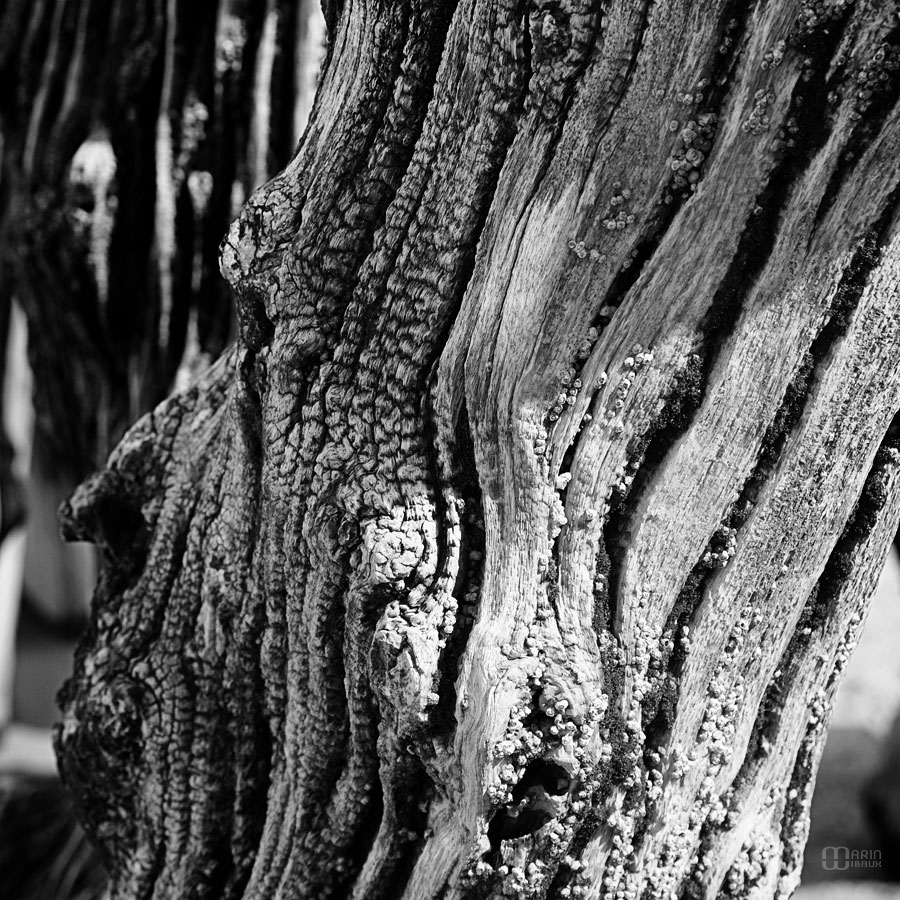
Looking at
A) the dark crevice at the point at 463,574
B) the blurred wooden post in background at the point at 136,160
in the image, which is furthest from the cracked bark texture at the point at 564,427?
the blurred wooden post in background at the point at 136,160

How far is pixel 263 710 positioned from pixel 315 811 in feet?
0.46

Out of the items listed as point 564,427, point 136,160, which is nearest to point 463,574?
point 564,427

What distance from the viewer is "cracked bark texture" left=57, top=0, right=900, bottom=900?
101 cm

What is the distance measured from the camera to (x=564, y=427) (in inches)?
43.1

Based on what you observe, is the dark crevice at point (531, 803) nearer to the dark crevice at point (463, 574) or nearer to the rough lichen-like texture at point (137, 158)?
the dark crevice at point (463, 574)

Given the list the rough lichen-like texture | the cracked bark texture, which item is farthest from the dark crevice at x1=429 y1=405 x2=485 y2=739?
the rough lichen-like texture

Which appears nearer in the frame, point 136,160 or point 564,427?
point 564,427

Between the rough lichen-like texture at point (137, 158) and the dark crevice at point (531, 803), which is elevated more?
the rough lichen-like texture at point (137, 158)

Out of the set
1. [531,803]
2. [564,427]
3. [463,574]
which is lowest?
[531,803]

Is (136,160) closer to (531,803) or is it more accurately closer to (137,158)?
(137,158)

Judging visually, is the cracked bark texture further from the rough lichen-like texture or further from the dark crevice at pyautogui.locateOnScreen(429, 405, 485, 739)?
the rough lichen-like texture

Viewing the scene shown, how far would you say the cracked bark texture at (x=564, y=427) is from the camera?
3.33 ft

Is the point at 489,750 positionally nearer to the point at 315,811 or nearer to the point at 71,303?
the point at 315,811

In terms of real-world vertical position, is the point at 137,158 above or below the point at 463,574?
above
